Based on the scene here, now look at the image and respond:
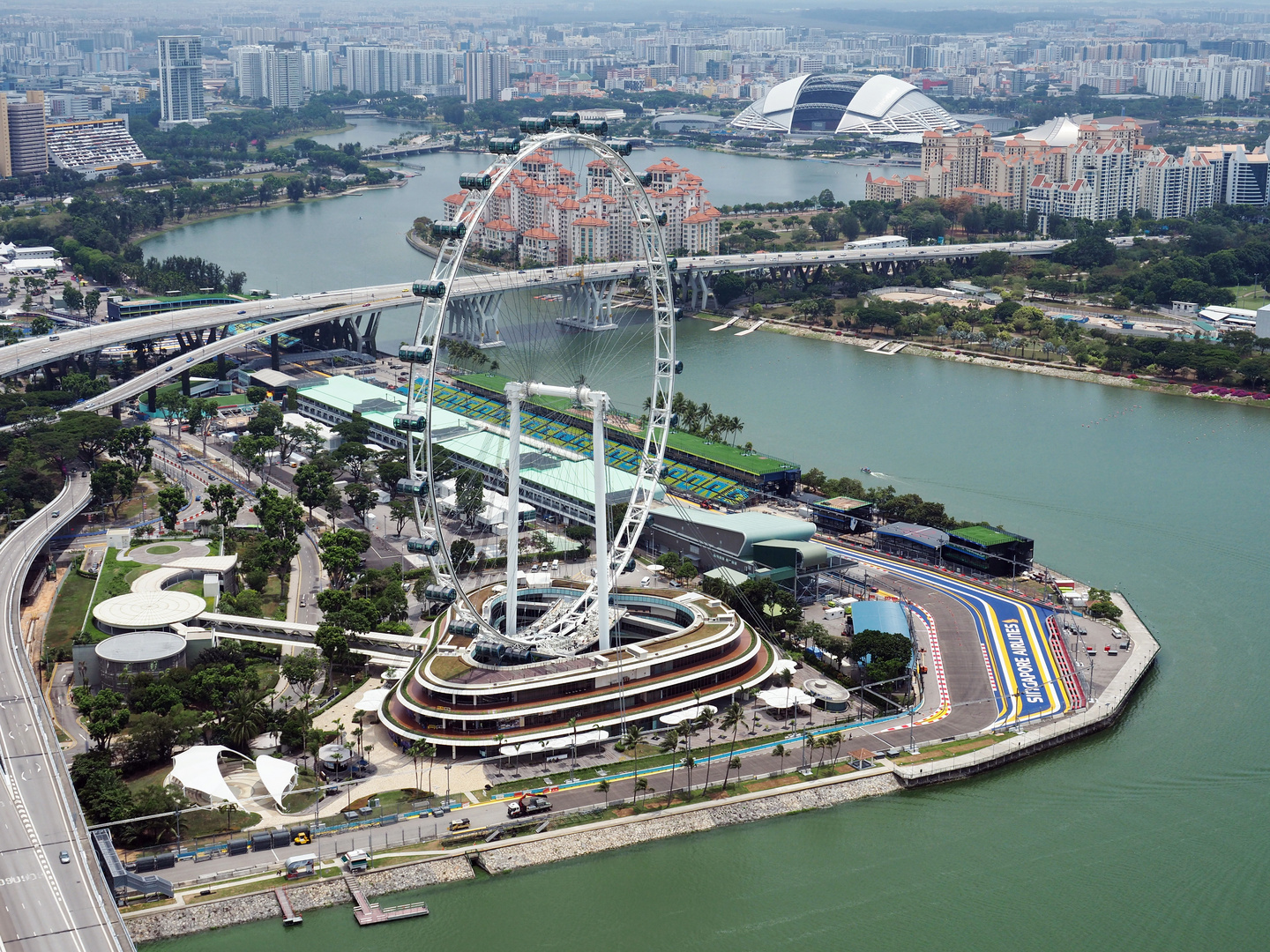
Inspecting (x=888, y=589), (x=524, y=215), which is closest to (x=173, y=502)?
(x=888, y=589)

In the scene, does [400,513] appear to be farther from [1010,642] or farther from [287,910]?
[287,910]

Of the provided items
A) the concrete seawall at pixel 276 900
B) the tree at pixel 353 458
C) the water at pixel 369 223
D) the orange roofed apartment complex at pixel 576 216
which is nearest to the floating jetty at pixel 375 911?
the concrete seawall at pixel 276 900

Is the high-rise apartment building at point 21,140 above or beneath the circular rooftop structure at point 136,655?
above

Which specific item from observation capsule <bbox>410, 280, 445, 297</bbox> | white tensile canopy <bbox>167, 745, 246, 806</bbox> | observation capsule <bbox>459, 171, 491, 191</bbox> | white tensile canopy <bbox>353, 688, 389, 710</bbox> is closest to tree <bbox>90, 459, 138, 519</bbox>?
white tensile canopy <bbox>353, 688, 389, 710</bbox>

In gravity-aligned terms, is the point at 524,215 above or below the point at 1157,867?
above

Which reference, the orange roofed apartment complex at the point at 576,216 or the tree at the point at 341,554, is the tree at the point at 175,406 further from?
the orange roofed apartment complex at the point at 576,216

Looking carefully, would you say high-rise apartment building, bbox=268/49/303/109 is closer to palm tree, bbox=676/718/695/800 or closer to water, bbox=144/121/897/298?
water, bbox=144/121/897/298

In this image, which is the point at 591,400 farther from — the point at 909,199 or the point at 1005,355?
the point at 909,199
